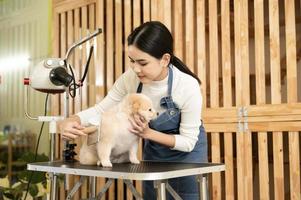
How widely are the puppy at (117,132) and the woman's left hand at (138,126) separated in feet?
0.04

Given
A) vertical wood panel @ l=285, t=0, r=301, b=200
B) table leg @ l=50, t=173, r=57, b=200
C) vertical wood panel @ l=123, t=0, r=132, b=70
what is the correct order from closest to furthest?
table leg @ l=50, t=173, r=57, b=200 < vertical wood panel @ l=285, t=0, r=301, b=200 < vertical wood panel @ l=123, t=0, r=132, b=70

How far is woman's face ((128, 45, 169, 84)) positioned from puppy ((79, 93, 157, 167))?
12cm

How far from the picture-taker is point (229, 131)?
105 inches

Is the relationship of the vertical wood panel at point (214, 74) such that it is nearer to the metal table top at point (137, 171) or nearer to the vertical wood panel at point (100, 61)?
the vertical wood panel at point (100, 61)

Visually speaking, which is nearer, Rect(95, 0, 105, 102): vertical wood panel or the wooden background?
the wooden background

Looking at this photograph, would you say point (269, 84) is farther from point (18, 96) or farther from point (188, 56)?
point (18, 96)

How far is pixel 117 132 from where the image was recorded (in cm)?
157

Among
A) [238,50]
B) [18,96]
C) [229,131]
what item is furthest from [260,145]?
[18,96]

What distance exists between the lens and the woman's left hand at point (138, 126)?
155 cm

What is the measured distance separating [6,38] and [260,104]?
267 cm

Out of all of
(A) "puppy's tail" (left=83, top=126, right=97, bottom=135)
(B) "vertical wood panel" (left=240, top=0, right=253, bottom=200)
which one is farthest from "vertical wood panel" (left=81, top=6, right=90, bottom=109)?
(A) "puppy's tail" (left=83, top=126, right=97, bottom=135)

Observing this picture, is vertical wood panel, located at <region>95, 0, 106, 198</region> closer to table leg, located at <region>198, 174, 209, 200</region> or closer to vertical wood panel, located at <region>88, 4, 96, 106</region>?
vertical wood panel, located at <region>88, 4, 96, 106</region>

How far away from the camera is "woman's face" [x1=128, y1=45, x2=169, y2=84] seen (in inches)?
64.9

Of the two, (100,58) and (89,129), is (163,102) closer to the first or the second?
(89,129)
